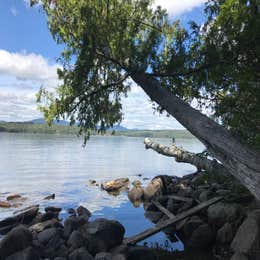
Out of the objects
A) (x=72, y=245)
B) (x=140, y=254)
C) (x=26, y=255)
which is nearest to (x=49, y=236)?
(x=72, y=245)

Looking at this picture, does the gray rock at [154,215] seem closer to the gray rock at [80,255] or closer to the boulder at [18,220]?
the boulder at [18,220]

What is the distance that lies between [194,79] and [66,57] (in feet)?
12.9

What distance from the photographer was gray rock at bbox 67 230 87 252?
11.8m

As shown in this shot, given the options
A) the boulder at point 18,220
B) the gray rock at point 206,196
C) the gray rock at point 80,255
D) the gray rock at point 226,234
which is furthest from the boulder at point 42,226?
the gray rock at point 226,234

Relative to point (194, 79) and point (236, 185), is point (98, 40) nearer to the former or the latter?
point (194, 79)

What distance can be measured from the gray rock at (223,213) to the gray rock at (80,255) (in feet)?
17.3

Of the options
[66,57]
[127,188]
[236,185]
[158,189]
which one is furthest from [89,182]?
[66,57]

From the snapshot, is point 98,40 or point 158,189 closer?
point 98,40

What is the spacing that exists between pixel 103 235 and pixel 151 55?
6.85 metres

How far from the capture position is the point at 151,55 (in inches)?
360

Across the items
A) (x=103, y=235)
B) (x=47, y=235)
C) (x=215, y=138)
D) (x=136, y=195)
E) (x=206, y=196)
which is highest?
(x=215, y=138)

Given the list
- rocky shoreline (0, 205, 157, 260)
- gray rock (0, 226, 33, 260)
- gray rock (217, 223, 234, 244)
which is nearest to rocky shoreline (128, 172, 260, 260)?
gray rock (217, 223, 234, 244)

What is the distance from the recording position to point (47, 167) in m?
43.9

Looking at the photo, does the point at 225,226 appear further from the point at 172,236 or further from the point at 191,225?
the point at 172,236
